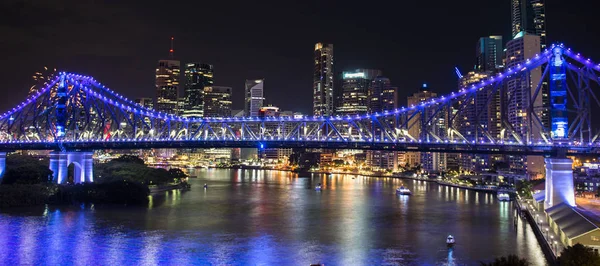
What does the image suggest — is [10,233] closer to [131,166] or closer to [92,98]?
[92,98]

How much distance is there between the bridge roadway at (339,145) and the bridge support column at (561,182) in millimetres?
798

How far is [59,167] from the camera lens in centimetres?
4484

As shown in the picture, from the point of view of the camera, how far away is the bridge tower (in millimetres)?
30719

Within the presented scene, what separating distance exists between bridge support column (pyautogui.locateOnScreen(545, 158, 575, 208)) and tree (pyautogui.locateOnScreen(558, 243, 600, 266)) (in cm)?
1227

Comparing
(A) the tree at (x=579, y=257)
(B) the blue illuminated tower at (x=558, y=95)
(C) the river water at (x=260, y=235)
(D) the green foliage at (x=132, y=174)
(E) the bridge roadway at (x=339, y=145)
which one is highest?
(B) the blue illuminated tower at (x=558, y=95)

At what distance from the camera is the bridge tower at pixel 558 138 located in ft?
101

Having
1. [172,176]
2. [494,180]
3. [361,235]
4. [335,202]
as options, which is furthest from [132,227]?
[494,180]

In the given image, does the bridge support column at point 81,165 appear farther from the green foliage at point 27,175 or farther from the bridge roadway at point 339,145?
the green foliage at point 27,175

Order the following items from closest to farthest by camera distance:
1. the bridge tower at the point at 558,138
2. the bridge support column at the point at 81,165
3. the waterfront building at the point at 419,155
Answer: the bridge tower at the point at 558,138, the bridge support column at the point at 81,165, the waterfront building at the point at 419,155

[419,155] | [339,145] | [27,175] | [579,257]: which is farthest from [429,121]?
[419,155]

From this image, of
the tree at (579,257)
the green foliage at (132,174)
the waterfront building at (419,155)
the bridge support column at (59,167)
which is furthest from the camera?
the waterfront building at (419,155)

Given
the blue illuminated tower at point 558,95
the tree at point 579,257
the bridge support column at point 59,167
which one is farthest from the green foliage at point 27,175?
the tree at point 579,257

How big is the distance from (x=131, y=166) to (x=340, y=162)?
81.7m

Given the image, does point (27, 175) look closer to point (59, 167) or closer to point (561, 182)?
point (59, 167)
